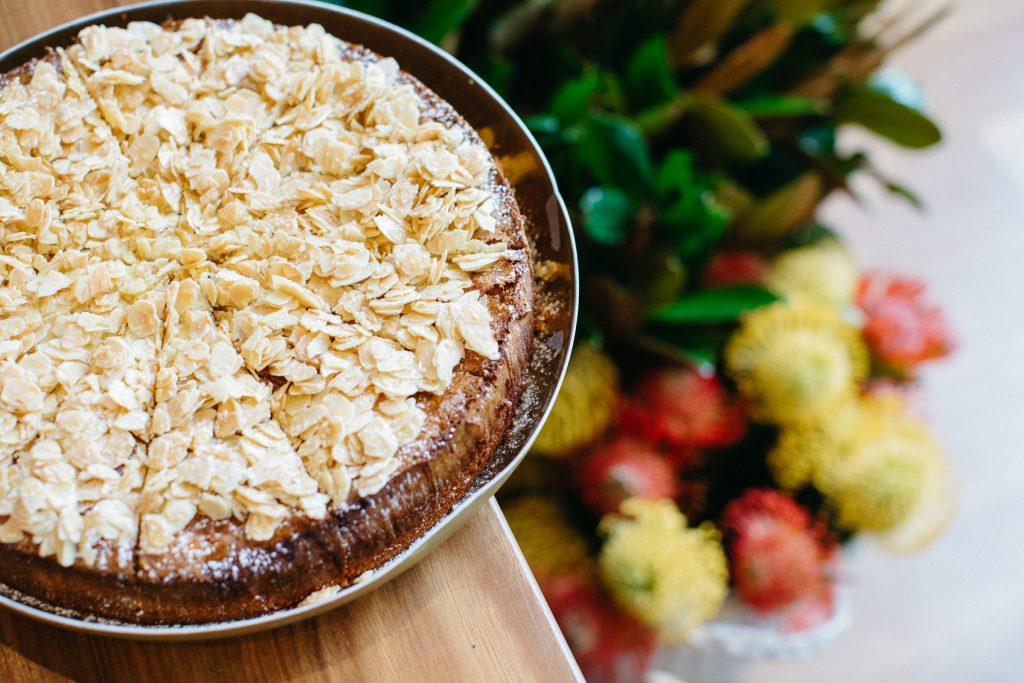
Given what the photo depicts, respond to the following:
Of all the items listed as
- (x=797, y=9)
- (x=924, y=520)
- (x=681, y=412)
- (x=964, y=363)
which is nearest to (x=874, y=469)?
(x=924, y=520)

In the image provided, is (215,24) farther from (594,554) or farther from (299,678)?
(594,554)

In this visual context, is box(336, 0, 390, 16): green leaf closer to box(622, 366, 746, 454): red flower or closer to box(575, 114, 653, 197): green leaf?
box(575, 114, 653, 197): green leaf

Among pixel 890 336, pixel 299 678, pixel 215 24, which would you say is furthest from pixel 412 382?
pixel 890 336

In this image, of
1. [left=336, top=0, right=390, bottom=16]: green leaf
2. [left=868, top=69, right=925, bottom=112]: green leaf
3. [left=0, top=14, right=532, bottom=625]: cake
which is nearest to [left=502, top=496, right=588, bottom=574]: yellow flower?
[left=0, top=14, right=532, bottom=625]: cake

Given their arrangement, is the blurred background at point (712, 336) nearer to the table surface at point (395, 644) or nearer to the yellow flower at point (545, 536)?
the yellow flower at point (545, 536)

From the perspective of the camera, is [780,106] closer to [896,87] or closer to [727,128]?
[727,128]

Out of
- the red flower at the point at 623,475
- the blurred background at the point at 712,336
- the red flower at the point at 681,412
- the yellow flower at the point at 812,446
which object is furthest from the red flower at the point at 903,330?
the red flower at the point at 623,475
